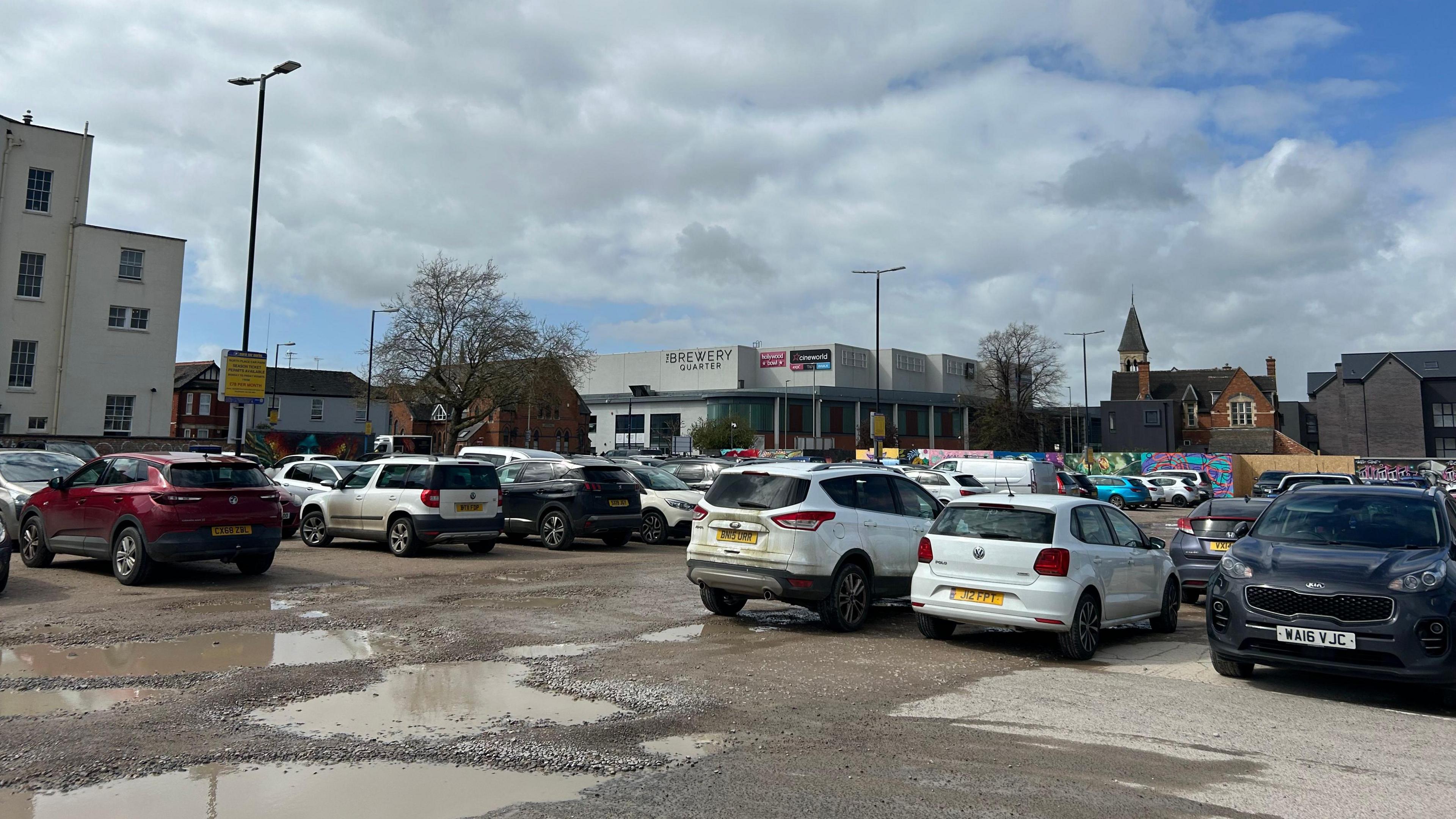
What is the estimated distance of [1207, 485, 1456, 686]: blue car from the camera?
6930mm

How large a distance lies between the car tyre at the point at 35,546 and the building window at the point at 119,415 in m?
27.3

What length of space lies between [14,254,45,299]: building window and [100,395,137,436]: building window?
4.61 m

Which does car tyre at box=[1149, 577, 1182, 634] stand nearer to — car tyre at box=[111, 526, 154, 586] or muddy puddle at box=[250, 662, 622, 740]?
muddy puddle at box=[250, 662, 622, 740]

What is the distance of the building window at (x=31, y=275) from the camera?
35781 mm

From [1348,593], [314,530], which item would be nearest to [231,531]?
[314,530]

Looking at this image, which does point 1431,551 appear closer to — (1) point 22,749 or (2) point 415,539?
(1) point 22,749

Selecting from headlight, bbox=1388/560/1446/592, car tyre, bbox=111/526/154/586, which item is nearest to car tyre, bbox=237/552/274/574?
car tyre, bbox=111/526/154/586

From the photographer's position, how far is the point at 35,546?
43.2 ft

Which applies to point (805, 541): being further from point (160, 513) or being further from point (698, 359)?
point (698, 359)

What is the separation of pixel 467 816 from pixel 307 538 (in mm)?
14352

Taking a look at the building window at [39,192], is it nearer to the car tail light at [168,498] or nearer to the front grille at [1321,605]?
the car tail light at [168,498]

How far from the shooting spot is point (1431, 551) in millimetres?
7590

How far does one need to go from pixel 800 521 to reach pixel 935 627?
5.87ft

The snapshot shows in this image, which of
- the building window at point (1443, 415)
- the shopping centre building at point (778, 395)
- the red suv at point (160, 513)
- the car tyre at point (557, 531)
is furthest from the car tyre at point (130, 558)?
the building window at point (1443, 415)
